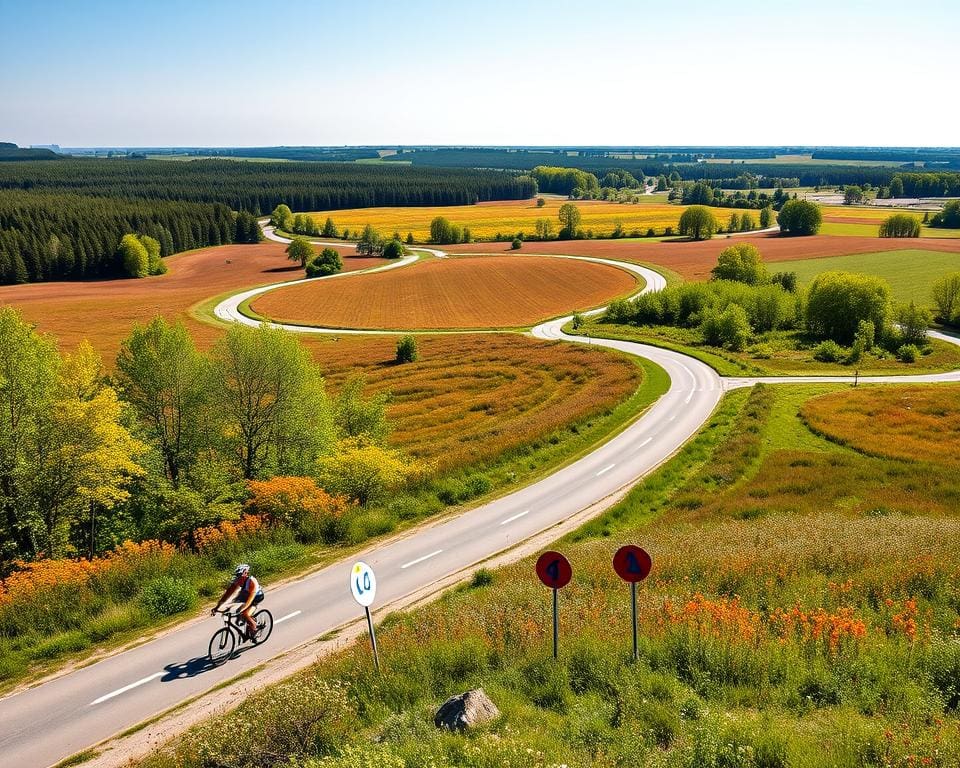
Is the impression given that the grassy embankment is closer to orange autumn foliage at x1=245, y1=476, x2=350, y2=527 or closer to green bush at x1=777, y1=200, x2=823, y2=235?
orange autumn foliage at x1=245, y1=476, x2=350, y2=527

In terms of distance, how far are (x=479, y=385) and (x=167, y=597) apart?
42598 mm

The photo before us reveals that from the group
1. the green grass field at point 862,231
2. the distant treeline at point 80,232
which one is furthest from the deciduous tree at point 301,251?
the green grass field at point 862,231

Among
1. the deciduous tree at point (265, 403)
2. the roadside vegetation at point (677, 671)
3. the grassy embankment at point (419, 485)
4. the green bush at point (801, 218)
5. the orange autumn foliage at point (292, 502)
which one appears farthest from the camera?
the green bush at point (801, 218)

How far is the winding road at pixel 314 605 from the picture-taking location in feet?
48.5

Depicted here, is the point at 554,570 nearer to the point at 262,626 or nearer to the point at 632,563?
the point at 632,563

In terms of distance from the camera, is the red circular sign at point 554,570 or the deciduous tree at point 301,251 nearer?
the red circular sign at point 554,570

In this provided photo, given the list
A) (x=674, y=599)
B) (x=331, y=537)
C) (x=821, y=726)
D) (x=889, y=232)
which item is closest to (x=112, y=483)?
(x=331, y=537)

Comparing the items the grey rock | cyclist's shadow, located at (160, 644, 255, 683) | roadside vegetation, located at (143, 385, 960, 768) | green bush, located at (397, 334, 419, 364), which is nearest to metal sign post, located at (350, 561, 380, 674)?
roadside vegetation, located at (143, 385, 960, 768)

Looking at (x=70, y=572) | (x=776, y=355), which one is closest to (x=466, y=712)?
(x=70, y=572)

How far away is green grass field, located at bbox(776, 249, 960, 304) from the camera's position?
325 ft

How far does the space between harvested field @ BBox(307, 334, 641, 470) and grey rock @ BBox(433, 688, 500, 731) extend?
2255cm

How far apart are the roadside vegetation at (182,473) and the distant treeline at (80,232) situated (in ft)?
370

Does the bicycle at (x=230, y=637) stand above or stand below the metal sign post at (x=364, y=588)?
below

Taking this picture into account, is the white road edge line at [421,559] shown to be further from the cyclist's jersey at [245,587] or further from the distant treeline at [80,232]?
the distant treeline at [80,232]
